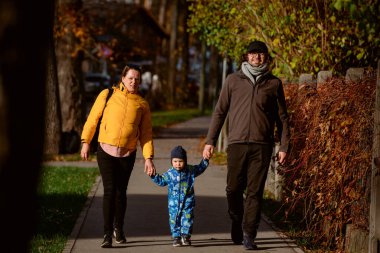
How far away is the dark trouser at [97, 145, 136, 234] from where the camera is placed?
800cm

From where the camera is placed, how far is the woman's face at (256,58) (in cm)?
802

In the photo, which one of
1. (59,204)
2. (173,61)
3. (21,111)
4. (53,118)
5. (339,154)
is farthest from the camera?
(173,61)

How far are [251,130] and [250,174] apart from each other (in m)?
0.42

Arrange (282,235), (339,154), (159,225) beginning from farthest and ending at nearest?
1. (159,225)
2. (282,235)
3. (339,154)

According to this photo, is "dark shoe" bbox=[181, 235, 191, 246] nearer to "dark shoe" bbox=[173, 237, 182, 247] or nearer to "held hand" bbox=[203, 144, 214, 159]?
"dark shoe" bbox=[173, 237, 182, 247]

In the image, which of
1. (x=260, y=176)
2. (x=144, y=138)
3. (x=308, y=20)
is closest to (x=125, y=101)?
(x=144, y=138)

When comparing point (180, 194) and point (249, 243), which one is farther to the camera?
point (180, 194)

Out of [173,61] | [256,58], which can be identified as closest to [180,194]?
[256,58]

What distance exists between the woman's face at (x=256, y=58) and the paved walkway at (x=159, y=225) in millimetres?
1768

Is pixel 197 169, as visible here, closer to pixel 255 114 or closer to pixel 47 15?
pixel 255 114

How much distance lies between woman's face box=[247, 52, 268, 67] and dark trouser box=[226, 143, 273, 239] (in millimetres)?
766

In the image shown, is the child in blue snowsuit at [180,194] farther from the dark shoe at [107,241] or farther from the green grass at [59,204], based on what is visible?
the green grass at [59,204]

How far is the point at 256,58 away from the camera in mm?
8047

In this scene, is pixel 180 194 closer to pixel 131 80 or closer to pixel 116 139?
pixel 116 139
